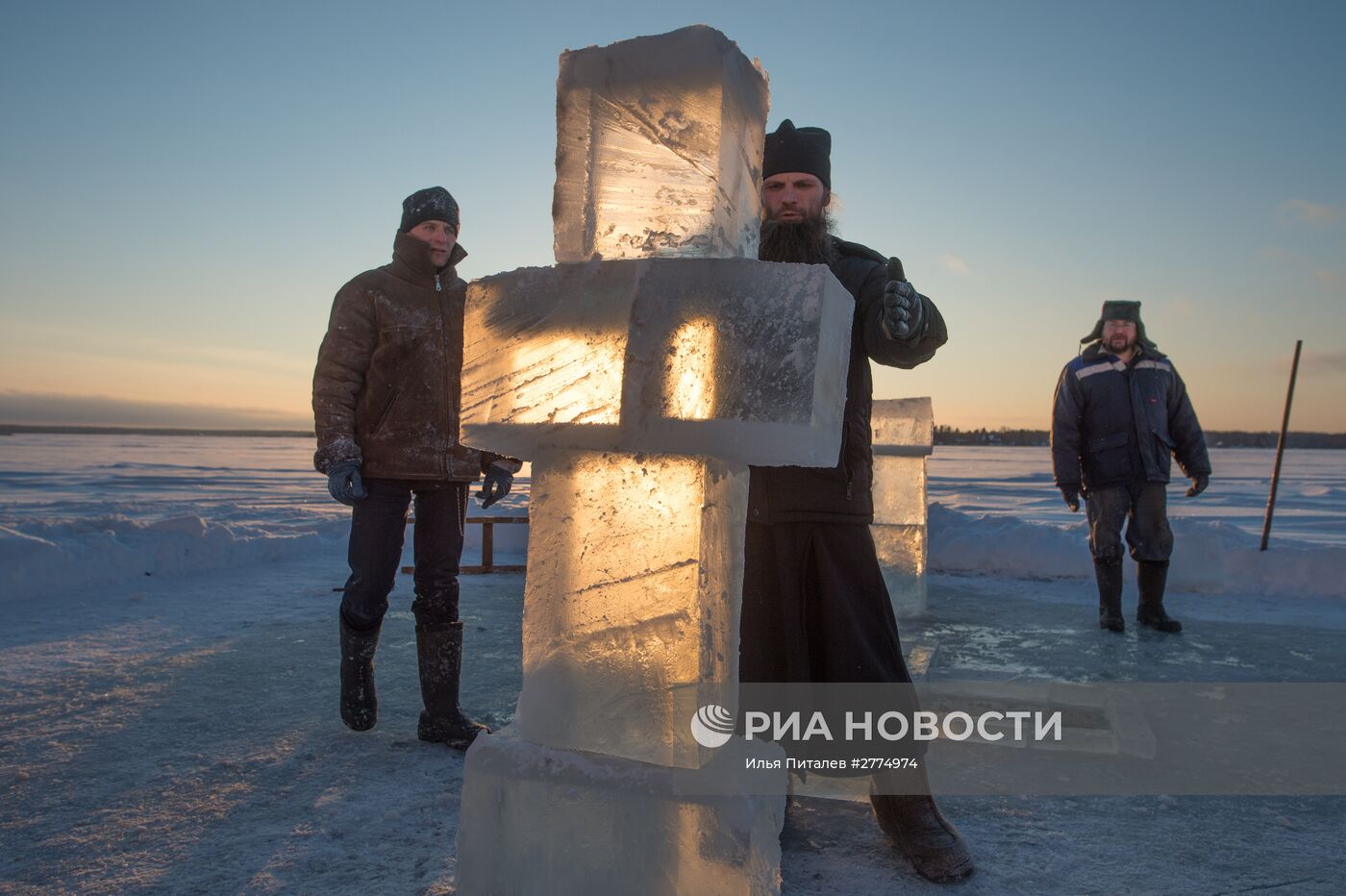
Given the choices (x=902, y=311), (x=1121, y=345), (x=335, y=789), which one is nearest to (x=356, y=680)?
(x=335, y=789)

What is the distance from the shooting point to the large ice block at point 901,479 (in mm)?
5375

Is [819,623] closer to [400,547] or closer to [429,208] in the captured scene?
[400,547]

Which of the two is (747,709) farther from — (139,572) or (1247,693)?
(139,572)

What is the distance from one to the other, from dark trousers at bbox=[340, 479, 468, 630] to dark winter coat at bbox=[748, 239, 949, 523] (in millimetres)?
1299

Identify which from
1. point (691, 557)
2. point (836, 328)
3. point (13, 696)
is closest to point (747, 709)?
point (691, 557)

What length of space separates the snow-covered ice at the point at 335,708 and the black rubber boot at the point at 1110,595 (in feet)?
0.32

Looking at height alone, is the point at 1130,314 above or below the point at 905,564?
above

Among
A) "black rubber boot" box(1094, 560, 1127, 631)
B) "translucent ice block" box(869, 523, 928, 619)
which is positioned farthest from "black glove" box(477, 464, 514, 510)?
"black rubber boot" box(1094, 560, 1127, 631)

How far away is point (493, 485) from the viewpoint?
9.80 ft

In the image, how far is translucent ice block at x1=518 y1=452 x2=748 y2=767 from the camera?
→ 1412 millimetres

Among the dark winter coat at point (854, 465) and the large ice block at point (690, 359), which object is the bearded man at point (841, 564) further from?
the large ice block at point (690, 359)

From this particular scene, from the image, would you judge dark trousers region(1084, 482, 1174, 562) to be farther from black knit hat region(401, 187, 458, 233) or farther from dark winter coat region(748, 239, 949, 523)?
black knit hat region(401, 187, 458, 233)

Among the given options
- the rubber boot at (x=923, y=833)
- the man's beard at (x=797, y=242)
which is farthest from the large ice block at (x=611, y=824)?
the man's beard at (x=797, y=242)
